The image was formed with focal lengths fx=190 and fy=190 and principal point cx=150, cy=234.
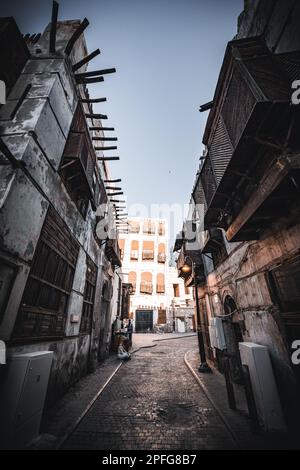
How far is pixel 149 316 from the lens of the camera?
27500mm

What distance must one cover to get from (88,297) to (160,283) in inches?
862

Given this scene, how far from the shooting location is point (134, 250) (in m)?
31.2

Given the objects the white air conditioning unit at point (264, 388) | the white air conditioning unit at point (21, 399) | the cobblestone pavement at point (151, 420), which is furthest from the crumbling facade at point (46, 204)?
the white air conditioning unit at point (264, 388)

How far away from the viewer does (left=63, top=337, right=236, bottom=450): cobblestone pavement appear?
130 inches

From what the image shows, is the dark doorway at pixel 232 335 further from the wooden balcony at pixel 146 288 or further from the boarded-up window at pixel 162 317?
the wooden balcony at pixel 146 288

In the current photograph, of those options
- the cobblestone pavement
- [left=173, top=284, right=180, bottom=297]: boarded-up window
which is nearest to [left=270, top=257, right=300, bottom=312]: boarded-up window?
the cobblestone pavement

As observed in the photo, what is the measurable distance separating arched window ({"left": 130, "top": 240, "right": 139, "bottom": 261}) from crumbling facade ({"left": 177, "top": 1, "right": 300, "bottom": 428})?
24795mm

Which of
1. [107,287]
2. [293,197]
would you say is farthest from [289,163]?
[107,287]

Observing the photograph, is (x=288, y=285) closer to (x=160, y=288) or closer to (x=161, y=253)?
(x=160, y=288)

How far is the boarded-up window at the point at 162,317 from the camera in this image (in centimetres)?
2729

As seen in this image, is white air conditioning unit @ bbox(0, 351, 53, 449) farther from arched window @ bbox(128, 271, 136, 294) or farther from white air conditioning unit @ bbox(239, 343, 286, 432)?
arched window @ bbox(128, 271, 136, 294)

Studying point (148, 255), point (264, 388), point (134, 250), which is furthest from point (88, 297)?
point (134, 250)

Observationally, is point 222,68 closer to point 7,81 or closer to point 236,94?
point 236,94

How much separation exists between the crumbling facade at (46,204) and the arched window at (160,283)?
2137 cm
